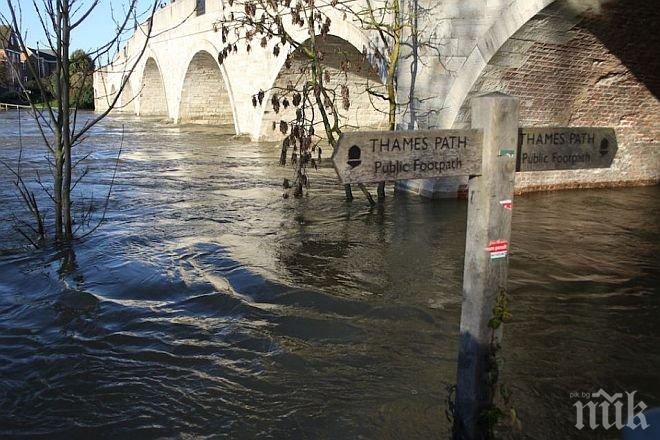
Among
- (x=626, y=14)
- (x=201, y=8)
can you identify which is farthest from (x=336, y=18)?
(x=201, y=8)

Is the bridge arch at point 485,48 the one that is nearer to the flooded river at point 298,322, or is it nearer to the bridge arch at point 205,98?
the flooded river at point 298,322

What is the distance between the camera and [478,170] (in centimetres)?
245

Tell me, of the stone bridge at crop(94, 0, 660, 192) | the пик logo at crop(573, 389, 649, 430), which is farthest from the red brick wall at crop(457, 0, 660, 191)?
the пик logo at crop(573, 389, 649, 430)

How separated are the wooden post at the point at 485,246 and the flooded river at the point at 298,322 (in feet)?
1.58

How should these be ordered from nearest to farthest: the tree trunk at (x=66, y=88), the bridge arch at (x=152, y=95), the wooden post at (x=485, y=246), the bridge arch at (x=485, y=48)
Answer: the wooden post at (x=485, y=246) < the tree trunk at (x=66, y=88) < the bridge arch at (x=485, y=48) < the bridge arch at (x=152, y=95)

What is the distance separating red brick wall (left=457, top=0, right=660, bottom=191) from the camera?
748 cm

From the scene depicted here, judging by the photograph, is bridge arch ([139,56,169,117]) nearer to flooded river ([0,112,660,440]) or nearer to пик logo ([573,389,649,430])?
flooded river ([0,112,660,440])

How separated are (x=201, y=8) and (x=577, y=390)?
20784 millimetres

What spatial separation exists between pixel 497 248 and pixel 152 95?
119ft

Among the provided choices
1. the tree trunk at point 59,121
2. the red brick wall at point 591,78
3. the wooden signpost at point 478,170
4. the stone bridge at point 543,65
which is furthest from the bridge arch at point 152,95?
the wooden signpost at point 478,170

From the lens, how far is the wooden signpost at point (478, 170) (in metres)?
2.30

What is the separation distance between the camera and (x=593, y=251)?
6.47 meters

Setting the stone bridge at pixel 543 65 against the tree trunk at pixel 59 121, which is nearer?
the tree trunk at pixel 59 121

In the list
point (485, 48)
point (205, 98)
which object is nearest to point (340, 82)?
point (485, 48)
